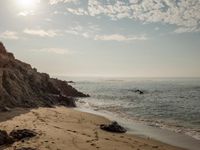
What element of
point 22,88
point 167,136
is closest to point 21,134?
point 167,136

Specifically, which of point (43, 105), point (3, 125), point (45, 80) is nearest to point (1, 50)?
point (45, 80)

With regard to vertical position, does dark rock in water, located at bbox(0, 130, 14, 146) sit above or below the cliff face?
below

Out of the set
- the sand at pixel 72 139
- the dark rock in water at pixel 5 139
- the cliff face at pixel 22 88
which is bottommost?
the sand at pixel 72 139

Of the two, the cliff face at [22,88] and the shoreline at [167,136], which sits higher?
the cliff face at [22,88]

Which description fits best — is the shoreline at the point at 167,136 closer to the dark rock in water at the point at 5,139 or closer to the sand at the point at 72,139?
the sand at the point at 72,139

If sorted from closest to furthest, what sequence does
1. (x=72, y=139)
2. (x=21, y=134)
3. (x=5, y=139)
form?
(x=5, y=139) < (x=21, y=134) < (x=72, y=139)

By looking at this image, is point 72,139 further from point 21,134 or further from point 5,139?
point 5,139

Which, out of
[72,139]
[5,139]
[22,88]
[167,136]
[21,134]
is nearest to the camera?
[5,139]

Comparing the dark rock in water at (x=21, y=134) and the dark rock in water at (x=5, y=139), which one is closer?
the dark rock in water at (x=5, y=139)

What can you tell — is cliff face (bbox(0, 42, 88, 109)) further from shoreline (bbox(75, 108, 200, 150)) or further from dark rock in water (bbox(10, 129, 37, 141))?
shoreline (bbox(75, 108, 200, 150))

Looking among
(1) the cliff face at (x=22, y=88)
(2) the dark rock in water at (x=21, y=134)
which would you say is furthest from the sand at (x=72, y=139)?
(1) the cliff face at (x=22, y=88)

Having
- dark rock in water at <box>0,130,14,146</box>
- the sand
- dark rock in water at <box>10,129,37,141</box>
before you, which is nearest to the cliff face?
the sand

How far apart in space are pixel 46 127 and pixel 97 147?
6.01m

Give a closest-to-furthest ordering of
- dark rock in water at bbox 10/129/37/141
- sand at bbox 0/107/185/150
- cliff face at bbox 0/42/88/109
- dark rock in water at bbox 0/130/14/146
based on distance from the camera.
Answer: dark rock in water at bbox 0/130/14/146
sand at bbox 0/107/185/150
dark rock in water at bbox 10/129/37/141
cliff face at bbox 0/42/88/109
